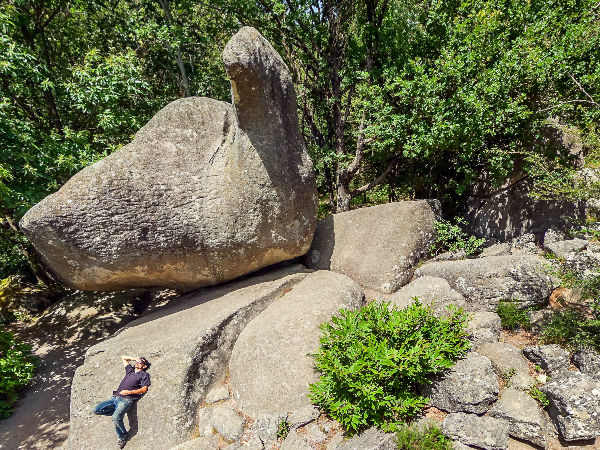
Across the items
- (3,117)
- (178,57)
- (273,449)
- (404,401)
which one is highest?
(178,57)

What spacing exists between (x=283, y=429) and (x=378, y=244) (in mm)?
4618

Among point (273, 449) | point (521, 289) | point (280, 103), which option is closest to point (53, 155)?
point (280, 103)

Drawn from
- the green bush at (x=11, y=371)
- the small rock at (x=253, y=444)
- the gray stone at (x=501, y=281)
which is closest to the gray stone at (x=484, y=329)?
the gray stone at (x=501, y=281)

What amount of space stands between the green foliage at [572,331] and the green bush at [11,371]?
10627 millimetres

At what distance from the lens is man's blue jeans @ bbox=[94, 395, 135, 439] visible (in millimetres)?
4652

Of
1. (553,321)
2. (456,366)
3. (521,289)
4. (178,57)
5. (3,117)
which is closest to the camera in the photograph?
(456,366)

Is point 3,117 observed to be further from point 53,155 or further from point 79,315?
point 79,315

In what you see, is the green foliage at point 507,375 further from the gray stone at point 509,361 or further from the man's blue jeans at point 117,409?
the man's blue jeans at point 117,409

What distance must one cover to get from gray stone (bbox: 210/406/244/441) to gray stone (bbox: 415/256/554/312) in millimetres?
4716

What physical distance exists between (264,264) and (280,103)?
12.2 feet

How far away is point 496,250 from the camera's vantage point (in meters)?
7.30

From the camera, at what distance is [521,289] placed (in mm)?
5562

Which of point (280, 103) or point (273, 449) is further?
point (280, 103)

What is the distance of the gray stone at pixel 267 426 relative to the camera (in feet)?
14.6
